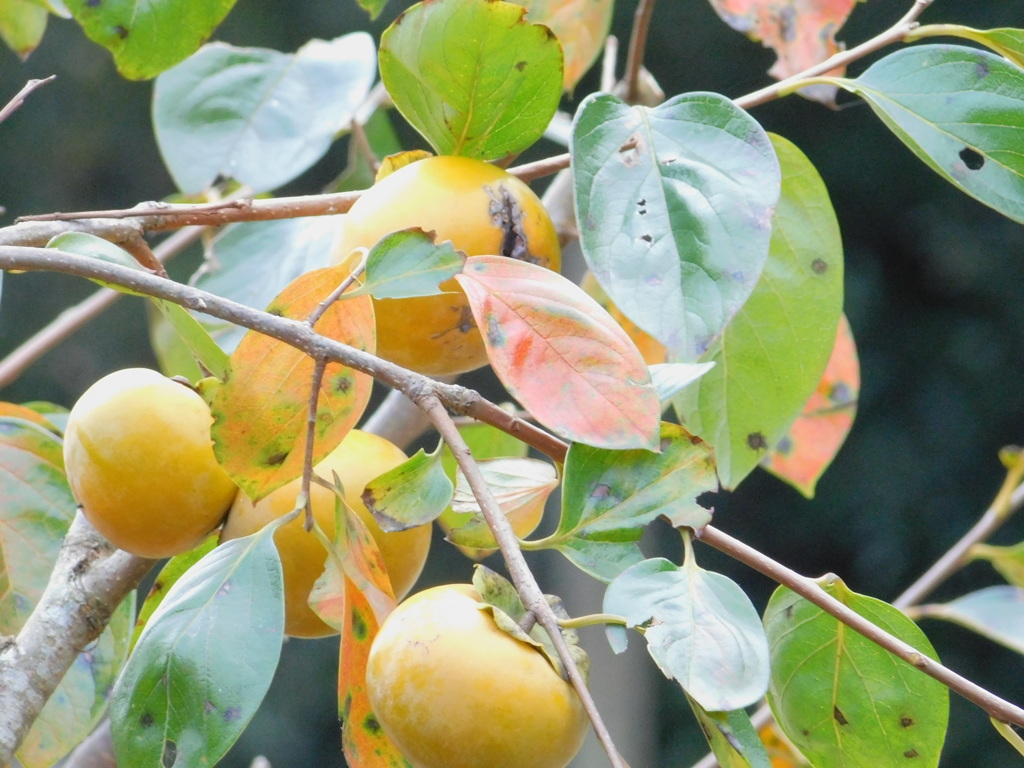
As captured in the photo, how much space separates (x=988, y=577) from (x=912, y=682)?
2.59 metres

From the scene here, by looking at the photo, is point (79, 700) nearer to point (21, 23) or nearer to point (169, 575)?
point (169, 575)

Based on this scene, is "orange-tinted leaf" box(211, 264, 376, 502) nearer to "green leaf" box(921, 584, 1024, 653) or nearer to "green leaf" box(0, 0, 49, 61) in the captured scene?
"green leaf" box(0, 0, 49, 61)

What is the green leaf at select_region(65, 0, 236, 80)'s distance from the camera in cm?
43

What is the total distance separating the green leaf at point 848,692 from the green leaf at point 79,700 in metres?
0.26

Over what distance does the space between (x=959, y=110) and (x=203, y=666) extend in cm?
30

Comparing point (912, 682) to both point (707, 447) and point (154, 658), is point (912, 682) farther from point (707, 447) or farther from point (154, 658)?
point (154, 658)

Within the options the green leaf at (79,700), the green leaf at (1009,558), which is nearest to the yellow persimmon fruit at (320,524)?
the green leaf at (79,700)

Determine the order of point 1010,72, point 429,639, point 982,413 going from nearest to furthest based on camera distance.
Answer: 1. point 429,639
2. point 1010,72
3. point 982,413

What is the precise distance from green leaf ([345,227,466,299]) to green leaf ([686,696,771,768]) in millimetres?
122

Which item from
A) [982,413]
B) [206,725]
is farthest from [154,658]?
[982,413]

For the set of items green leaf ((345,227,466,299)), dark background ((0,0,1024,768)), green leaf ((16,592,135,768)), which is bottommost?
dark background ((0,0,1024,768))

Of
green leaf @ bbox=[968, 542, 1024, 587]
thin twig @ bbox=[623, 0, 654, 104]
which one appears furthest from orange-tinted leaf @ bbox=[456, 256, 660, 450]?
green leaf @ bbox=[968, 542, 1024, 587]

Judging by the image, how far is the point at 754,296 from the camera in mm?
432

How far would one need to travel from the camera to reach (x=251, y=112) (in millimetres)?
571
